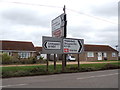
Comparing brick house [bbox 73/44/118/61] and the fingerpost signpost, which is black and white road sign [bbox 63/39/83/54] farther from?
brick house [bbox 73/44/118/61]

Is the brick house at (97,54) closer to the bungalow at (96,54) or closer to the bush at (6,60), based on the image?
the bungalow at (96,54)

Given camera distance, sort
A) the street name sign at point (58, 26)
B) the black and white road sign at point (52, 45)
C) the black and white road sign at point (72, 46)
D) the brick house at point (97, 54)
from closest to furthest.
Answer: the black and white road sign at point (52, 45) < the black and white road sign at point (72, 46) < the street name sign at point (58, 26) < the brick house at point (97, 54)

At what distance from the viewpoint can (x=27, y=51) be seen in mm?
44438

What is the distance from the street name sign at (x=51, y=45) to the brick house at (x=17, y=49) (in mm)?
22533

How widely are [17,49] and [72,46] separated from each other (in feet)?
78.7

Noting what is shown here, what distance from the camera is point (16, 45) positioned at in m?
46.2

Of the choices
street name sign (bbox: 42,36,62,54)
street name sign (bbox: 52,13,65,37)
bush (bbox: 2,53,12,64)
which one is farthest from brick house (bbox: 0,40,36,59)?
street name sign (bbox: 42,36,62,54)

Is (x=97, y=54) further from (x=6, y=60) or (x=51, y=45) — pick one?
(x=51, y=45)

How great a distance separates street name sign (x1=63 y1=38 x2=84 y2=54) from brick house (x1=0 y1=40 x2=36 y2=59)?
22018mm

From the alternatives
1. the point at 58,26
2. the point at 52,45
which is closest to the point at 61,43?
the point at 52,45

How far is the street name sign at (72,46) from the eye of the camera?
71.8ft

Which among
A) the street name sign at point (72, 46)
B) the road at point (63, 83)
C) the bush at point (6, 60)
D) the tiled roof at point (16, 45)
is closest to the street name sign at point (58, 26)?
the street name sign at point (72, 46)

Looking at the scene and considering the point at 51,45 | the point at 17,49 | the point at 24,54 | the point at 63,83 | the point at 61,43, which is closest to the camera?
the point at 63,83

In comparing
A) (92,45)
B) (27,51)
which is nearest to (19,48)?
(27,51)
